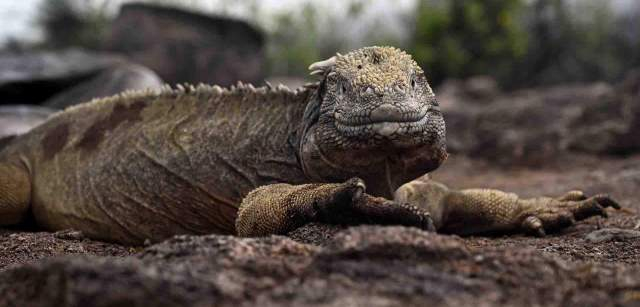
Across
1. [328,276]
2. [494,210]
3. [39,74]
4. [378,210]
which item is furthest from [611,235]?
[39,74]

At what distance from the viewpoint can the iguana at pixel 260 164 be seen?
3.42 metres

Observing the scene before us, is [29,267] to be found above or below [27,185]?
above

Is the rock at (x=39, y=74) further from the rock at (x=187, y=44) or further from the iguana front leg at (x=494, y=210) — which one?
the iguana front leg at (x=494, y=210)

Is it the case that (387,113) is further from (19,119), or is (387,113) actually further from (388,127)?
(19,119)

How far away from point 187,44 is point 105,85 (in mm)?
6515

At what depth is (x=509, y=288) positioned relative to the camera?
2.14 metres

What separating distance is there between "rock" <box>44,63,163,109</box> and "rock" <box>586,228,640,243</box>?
7.51 m

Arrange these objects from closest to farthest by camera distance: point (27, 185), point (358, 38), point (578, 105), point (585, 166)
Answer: point (27, 185) < point (585, 166) < point (578, 105) < point (358, 38)

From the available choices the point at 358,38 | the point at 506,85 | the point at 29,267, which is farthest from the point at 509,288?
the point at 358,38

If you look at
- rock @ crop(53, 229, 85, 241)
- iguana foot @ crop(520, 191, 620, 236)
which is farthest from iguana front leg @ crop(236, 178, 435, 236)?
iguana foot @ crop(520, 191, 620, 236)

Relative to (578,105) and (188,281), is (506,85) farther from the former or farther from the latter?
(188,281)

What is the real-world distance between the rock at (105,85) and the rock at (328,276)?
27.1 feet

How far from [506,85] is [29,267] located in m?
19.4

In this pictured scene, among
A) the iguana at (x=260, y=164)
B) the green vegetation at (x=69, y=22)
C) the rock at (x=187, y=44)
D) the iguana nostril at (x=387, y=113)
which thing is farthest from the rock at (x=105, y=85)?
the green vegetation at (x=69, y=22)
